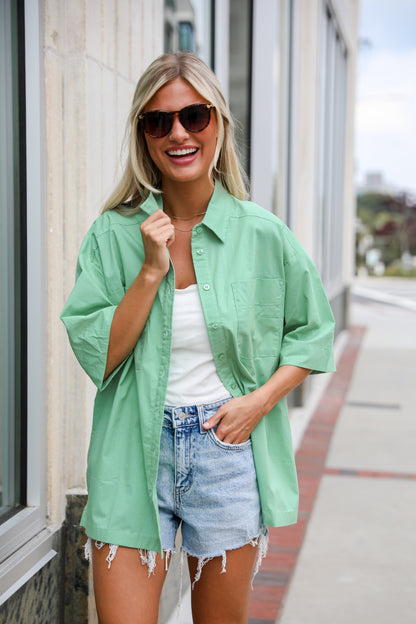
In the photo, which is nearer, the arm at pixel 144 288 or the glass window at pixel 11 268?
the arm at pixel 144 288

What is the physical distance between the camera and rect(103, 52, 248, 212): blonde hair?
1.84 meters

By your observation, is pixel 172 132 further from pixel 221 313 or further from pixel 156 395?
pixel 156 395

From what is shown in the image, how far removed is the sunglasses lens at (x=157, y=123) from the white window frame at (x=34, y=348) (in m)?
0.71

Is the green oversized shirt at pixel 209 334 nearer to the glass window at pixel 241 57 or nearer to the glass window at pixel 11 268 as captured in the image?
the glass window at pixel 11 268

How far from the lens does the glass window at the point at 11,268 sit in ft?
8.03

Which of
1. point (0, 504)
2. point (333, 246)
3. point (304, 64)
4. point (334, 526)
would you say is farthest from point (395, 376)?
point (0, 504)

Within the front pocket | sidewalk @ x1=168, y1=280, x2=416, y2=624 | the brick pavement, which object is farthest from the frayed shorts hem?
the brick pavement

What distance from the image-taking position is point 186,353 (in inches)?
74.9

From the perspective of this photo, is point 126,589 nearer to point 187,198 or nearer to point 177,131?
point 187,198

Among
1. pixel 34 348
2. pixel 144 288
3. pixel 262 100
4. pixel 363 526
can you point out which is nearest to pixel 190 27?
pixel 262 100

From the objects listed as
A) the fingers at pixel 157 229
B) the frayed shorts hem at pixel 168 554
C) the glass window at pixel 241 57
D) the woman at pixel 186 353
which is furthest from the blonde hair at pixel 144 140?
the glass window at pixel 241 57

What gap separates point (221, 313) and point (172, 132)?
1.44 feet

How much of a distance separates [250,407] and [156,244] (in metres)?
0.45

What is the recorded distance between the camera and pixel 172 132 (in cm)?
185
